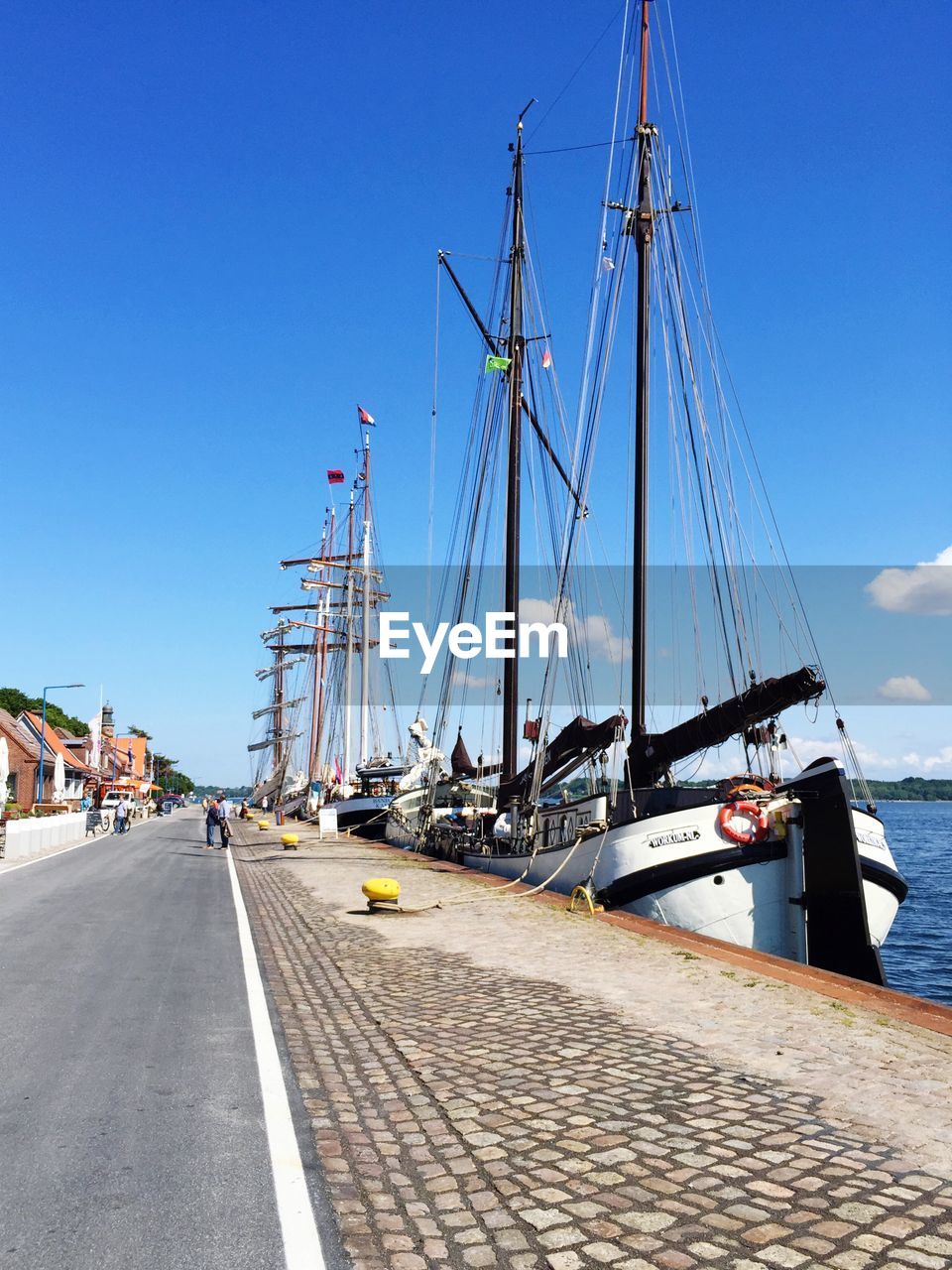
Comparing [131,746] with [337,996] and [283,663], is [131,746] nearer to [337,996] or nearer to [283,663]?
[283,663]

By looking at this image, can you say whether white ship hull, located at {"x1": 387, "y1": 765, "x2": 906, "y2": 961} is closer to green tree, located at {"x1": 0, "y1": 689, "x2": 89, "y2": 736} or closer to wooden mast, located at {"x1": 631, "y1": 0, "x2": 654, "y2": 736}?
wooden mast, located at {"x1": 631, "y1": 0, "x2": 654, "y2": 736}

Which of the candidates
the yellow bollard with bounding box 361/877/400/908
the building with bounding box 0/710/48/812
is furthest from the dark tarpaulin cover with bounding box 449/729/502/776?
the building with bounding box 0/710/48/812

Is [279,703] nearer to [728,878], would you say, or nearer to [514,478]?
[514,478]

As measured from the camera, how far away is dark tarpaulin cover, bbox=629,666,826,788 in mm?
14766

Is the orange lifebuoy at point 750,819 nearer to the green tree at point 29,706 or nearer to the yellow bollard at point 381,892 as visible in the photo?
the yellow bollard at point 381,892

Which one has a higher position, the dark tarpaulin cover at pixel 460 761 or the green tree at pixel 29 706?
the green tree at pixel 29 706

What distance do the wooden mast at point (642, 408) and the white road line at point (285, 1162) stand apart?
12644 millimetres

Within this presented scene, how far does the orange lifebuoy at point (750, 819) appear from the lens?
13.4 m

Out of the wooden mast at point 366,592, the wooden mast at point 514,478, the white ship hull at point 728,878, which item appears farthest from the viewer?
the wooden mast at point 366,592

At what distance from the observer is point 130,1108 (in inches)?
219

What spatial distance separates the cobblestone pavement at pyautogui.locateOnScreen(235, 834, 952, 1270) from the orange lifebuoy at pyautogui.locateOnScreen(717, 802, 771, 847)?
491 centimetres

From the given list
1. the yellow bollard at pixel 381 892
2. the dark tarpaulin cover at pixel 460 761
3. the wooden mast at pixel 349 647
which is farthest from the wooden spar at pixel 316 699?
the yellow bollard at pixel 381 892

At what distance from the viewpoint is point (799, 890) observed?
43.7 feet

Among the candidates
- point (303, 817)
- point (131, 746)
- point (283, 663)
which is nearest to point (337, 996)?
point (303, 817)
